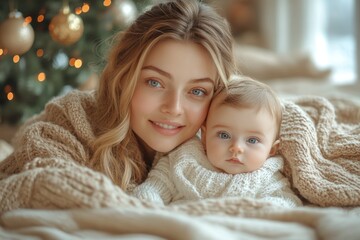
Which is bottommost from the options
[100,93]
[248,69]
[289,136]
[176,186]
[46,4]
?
[248,69]

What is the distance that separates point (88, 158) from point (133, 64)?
34cm

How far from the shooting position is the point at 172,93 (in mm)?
1570

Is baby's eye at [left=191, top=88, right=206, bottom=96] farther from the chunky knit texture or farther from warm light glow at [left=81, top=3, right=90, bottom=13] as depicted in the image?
warm light glow at [left=81, top=3, right=90, bottom=13]

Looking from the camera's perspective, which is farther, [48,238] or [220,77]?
[220,77]

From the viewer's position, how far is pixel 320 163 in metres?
1.54

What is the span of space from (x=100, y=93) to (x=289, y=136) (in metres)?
0.67

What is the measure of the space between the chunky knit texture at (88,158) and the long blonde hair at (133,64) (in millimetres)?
60

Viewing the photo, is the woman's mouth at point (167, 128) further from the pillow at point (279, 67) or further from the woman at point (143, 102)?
the pillow at point (279, 67)

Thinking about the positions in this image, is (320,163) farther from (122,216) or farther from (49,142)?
(49,142)

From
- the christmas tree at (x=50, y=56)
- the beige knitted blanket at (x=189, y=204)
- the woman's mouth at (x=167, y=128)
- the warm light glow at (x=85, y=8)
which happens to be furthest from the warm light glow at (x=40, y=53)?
the woman's mouth at (x=167, y=128)

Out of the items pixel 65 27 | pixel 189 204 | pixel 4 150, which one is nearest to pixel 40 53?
pixel 65 27

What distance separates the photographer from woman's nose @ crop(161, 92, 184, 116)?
5.07 ft

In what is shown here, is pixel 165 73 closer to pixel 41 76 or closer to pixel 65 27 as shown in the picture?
pixel 65 27

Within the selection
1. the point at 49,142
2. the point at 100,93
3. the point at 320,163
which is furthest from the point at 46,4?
the point at 320,163
